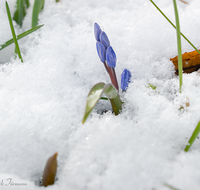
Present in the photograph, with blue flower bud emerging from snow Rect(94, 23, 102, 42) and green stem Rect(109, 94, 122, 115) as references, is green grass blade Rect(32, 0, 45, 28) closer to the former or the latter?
blue flower bud emerging from snow Rect(94, 23, 102, 42)

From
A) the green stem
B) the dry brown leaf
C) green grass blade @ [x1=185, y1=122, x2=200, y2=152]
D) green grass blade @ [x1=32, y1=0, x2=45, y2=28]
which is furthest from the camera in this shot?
green grass blade @ [x1=32, y1=0, x2=45, y2=28]

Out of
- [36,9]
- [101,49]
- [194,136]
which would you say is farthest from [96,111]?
[36,9]

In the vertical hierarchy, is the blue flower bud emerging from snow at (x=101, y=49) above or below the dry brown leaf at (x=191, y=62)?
above

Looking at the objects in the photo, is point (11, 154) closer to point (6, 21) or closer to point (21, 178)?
point (21, 178)

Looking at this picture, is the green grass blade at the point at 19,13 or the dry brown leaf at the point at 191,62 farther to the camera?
the green grass blade at the point at 19,13

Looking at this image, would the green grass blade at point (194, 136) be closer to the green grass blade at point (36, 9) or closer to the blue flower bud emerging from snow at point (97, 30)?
the blue flower bud emerging from snow at point (97, 30)

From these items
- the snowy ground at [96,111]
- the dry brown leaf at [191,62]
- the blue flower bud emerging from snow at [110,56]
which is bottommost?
the snowy ground at [96,111]

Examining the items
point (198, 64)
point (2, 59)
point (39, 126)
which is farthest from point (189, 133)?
point (2, 59)

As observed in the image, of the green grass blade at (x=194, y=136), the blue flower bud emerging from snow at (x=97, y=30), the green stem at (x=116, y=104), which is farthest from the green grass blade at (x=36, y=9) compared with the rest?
the green grass blade at (x=194, y=136)

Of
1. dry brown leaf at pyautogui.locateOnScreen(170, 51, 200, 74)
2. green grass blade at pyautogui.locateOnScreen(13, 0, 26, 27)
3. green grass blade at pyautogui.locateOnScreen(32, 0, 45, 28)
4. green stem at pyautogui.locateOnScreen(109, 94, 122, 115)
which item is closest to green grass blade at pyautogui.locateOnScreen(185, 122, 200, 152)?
green stem at pyautogui.locateOnScreen(109, 94, 122, 115)
